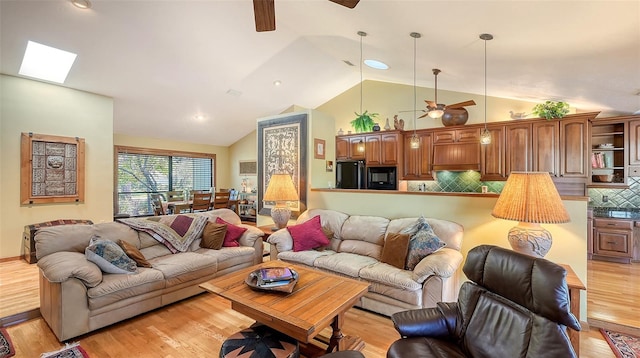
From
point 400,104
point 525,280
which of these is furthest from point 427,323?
point 400,104

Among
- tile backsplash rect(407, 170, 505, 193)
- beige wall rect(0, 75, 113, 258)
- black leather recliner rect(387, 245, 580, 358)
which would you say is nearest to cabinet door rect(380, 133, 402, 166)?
tile backsplash rect(407, 170, 505, 193)

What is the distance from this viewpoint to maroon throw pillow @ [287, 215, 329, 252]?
139 inches

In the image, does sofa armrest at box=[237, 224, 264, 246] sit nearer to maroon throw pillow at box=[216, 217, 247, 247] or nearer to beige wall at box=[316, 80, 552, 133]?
maroon throw pillow at box=[216, 217, 247, 247]

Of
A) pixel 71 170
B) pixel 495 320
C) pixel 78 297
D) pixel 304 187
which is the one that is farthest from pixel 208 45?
pixel 495 320

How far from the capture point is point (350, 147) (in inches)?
252

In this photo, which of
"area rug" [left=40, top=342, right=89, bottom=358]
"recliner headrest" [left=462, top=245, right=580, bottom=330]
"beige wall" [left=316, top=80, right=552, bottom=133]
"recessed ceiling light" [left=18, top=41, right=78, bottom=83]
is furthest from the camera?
"beige wall" [left=316, top=80, right=552, bottom=133]

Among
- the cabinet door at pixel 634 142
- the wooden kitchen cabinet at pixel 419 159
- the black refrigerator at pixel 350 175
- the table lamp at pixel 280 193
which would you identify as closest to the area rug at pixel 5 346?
the table lamp at pixel 280 193

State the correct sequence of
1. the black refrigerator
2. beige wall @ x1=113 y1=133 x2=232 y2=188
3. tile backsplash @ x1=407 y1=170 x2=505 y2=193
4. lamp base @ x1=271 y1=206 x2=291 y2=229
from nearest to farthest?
lamp base @ x1=271 y1=206 x2=291 y2=229
tile backsplash @ x1=407 y1=170 x2=505 y2=193
the black refrigerator
beige wall @ x1=113 y1=133 x2=232 y2=188

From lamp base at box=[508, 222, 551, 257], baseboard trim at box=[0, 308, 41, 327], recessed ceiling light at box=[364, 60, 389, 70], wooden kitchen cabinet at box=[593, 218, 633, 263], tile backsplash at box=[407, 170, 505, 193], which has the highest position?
recessed ceiling light at box=[364, 60, 389, 70]

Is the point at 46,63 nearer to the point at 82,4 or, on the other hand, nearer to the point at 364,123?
the point at 82,4

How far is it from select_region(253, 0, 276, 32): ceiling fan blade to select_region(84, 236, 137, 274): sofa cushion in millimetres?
2547

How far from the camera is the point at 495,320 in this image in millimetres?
1593

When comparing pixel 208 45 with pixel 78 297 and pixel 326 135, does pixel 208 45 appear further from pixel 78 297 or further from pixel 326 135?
pixel 78 297

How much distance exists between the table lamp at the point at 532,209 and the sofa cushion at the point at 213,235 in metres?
3.17
